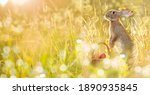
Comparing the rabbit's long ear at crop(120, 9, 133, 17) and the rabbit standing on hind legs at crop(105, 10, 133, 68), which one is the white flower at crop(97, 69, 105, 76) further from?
the rabbit's long ear at crop(120, 9, 133, 17)

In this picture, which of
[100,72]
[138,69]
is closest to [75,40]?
[100,72]

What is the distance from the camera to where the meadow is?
3037 millimetres

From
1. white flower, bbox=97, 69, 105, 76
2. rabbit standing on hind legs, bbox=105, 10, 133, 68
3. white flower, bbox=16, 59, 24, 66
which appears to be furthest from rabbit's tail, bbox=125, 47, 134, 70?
white flower, bbox=16, 59, 24, 66

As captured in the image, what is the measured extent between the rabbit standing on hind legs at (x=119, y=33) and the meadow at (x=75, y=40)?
2 cm

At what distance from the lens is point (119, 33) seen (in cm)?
305

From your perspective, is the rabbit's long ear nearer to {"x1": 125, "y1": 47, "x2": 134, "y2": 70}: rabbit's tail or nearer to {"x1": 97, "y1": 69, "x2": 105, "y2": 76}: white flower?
{"x1": 125, "y1": 47, "x2": 134, "y2": 70}: rabbit's tail

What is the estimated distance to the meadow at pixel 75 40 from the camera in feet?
9.96

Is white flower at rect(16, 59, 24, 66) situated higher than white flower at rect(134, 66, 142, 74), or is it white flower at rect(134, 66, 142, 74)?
white flower at rect(16, 59, 24, 66)

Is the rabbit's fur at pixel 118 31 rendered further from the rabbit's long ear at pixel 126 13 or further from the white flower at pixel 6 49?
the white flower at pixel 6 49

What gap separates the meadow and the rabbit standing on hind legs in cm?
2

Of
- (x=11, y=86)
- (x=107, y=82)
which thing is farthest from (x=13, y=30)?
(x=107, y=82)

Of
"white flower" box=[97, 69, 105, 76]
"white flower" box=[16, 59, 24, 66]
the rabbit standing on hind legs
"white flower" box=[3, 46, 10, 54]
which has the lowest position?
"white flower" box=[97, 69, 105, 76]

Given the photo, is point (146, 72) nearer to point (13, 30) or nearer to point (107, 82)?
point (107, 82)

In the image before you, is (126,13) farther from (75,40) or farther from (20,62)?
(20,62)
